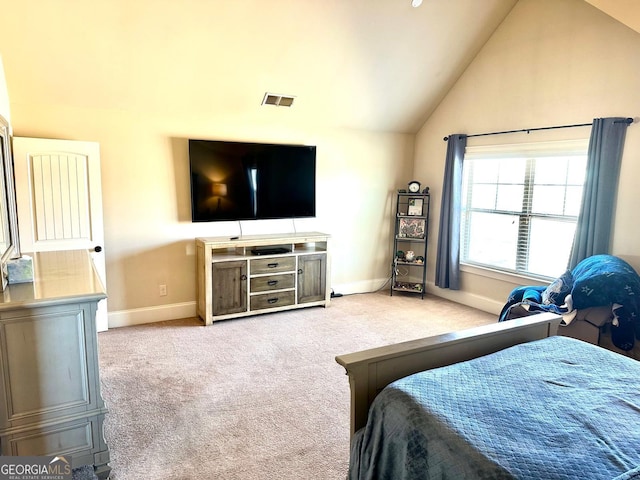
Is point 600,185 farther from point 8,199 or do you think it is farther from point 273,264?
point 8,199

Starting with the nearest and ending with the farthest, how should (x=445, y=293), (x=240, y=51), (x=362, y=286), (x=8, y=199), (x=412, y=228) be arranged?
1. (x=8, y=199)
2. (x=240, y=51)
3. (x=445, y=293)
4. (x=412, y=228)
5. (x=362, y=286)

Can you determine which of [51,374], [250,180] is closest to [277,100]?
[250,180]

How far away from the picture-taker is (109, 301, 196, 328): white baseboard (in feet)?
13.9

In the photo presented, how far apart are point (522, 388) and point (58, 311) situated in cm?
205

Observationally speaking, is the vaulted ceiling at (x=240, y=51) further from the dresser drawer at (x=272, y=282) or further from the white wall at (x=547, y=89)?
the dresser drawer at (x=272, y=282)

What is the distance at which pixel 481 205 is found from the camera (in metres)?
5.06

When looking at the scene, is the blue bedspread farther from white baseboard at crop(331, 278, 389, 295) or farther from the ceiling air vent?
white baseboard at crop(331, 278, 389, 295)

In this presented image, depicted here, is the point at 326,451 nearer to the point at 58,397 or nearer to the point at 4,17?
the point at 58,397

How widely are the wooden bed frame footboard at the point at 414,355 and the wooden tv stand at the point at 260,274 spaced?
268cm

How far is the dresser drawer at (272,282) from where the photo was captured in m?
4.50

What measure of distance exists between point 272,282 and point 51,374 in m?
2.69

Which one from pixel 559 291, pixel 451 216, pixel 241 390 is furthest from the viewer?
pixel 451 216

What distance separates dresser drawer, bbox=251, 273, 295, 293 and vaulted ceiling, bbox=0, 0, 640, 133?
1.76 meters

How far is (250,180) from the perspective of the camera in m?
4.64
